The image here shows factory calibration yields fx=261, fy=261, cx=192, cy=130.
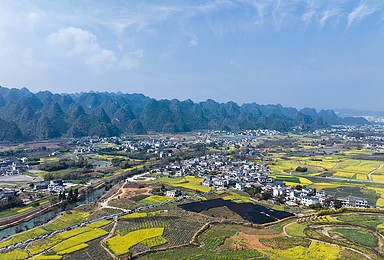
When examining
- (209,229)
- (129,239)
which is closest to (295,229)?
(209,229)

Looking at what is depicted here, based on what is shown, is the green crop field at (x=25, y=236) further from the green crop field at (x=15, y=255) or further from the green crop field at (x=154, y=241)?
the green crop field at (x=154, y=241)

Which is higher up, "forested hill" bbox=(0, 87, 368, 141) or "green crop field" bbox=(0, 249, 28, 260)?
"forested hill" bbox=(0, 87, 368, 141)

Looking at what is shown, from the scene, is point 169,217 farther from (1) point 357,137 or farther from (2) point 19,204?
(1) point 357,137

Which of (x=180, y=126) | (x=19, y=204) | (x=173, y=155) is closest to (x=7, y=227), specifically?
(x=19, y=204)

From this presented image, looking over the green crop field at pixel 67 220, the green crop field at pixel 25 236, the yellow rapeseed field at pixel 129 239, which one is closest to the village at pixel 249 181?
the green crop field at pixel 67 220

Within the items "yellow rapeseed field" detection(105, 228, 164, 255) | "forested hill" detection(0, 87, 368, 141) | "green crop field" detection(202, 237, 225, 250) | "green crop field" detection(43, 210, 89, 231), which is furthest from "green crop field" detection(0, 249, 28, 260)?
"forested hill" detection(0, 87, 368, 141)

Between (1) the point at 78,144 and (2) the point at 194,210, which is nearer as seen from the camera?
(2) the point at 194,210

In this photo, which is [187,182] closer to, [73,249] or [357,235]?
[73,249]

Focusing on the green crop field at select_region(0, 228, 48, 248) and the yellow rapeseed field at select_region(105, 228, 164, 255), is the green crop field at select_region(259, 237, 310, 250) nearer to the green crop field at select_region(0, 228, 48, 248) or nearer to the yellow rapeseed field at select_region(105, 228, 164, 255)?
the yellow rapeseed field at select_region(105, 228, 164, 255)
